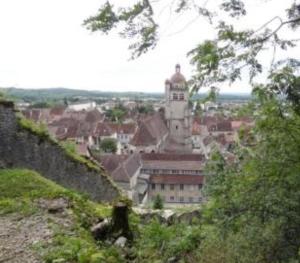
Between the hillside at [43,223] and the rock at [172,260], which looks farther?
the rock at [172,260]

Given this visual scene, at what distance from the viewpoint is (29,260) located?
7.53 m

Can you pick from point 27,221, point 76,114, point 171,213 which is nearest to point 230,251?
point 27,221

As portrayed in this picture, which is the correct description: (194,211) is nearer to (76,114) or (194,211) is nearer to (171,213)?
(171,213)

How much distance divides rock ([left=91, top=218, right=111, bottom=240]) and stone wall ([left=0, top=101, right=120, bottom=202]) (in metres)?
4.51

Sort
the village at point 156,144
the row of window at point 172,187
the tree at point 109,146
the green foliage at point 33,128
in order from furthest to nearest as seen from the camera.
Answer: the tree at point 109,146
the row of window at point 172,187
the village at point 156,144
the green foliage at point 33,128

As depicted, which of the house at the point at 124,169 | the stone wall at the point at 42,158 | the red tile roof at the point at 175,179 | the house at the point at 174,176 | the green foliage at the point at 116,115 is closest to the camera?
the stone wall at the point at 42,158

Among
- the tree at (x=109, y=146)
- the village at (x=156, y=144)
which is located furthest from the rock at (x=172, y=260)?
the tree at (x=109, y=146)

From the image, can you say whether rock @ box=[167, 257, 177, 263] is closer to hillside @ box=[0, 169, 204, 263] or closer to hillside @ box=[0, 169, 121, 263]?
hillside @ box=[0, 169, 204, 263]

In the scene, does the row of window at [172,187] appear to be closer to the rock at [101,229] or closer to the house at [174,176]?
the house at [174,176]

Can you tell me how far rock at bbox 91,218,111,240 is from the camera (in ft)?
28.1

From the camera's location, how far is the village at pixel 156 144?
51.1 meters

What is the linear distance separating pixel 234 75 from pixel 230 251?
222 centimetres

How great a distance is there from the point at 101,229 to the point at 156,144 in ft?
219

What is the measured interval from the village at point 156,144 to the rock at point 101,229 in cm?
214
